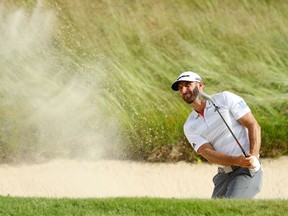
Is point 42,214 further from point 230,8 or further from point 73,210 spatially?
point 230,8

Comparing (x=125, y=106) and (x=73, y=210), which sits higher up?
(x=73, y=210)

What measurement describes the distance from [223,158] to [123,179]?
3.39 meters

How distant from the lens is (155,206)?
A: 7.69 metres

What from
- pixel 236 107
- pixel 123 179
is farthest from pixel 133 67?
pixel 236 107

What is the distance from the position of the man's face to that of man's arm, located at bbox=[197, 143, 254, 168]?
1.32 feet

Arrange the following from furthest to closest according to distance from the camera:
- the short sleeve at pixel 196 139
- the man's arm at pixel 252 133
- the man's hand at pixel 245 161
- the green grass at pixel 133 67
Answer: the green grass at pixel 133 67
the short sleeve at pixel 196 139
the man's arm at pixel 252 133
the man's hand at pixel 245 161

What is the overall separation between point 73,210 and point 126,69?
586cm

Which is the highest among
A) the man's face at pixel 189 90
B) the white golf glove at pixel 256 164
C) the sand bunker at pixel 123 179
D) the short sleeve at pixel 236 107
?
the man's face at pixel 189 90

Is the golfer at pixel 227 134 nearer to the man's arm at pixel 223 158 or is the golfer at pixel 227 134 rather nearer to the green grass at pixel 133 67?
the man's arm at pixel 223 158

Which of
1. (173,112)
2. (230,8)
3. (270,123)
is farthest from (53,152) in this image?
(230,8)

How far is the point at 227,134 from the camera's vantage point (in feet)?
27.5

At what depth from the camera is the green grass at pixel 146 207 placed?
7578 millimetres

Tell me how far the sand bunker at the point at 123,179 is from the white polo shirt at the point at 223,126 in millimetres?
2785

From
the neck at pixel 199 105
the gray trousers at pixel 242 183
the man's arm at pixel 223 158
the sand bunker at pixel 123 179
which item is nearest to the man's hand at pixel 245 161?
the man's arm at pixel 223 158
